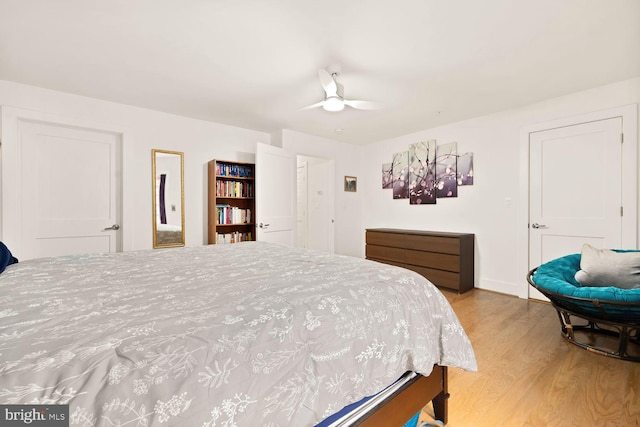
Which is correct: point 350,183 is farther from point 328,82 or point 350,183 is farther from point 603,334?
point 603,334

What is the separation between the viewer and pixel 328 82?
228 centimetres

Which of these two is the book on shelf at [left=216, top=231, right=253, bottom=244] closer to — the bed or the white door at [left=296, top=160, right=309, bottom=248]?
the white door at [left=296, top=160, right=309, bottom=248]

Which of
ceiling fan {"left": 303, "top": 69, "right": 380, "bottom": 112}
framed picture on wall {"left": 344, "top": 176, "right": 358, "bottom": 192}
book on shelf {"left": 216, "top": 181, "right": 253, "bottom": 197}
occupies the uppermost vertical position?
ceiling fan {"left": 303, "top": 69, "right": 380, "bottom": 112}

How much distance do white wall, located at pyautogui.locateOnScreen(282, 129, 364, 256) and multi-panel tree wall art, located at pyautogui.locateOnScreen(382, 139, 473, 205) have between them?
670 millimetres

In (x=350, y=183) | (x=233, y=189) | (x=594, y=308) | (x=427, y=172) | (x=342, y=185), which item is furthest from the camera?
(x=350, y=183)

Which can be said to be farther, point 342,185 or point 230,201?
point 342,185

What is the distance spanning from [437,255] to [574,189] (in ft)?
5.39

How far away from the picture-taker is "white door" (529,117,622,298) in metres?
A: 2.76

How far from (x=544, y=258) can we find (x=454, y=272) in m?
1.00

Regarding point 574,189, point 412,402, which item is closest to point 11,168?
point 412,402

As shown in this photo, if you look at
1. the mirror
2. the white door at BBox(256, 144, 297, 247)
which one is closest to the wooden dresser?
the white door at BBox(256, 144, 297, 247)

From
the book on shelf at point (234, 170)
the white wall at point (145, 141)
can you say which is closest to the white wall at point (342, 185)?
the book on shelf at point (234, 170)

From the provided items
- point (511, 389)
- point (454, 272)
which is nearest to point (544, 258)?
point (454, 272)

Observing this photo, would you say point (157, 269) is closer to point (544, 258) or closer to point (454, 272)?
point (454, 272)
